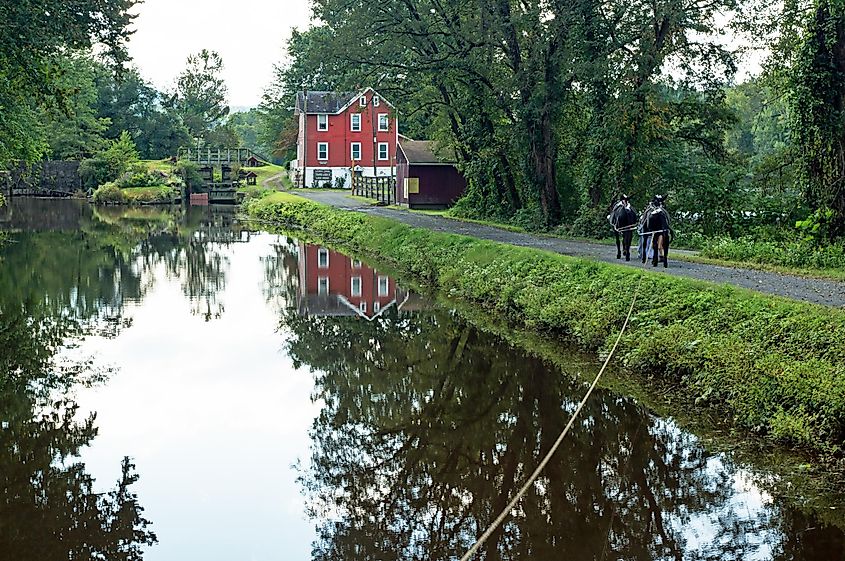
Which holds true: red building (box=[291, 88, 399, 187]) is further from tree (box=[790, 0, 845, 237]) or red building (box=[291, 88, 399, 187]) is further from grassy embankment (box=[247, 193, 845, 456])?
tree (box=[790, 0, 845, 237])

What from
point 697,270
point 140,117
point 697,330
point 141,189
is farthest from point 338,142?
point 697,330

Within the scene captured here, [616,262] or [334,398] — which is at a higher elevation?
[616,262]

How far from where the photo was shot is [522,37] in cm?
3216

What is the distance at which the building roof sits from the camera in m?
46.7

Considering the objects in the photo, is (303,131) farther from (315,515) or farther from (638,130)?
(315,515)

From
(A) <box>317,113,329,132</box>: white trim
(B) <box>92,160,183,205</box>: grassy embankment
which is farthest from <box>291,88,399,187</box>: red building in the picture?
(B) <box>92,160,183,205</box>: grassy embankment

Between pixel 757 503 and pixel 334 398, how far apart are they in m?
6.67

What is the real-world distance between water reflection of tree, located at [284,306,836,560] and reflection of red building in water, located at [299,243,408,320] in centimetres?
678

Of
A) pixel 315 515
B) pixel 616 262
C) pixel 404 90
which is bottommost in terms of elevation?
pixel 315 515

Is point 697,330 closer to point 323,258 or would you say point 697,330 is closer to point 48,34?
point 48,34

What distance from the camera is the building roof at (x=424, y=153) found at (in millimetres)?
46688

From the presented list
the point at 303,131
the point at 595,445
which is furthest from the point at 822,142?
the point at 303,131

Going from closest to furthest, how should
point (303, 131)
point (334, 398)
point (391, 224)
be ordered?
point (334, 398)
point (391, 224)
point (303, 131)

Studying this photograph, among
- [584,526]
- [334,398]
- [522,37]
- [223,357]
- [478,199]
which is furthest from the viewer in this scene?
[478,199]
